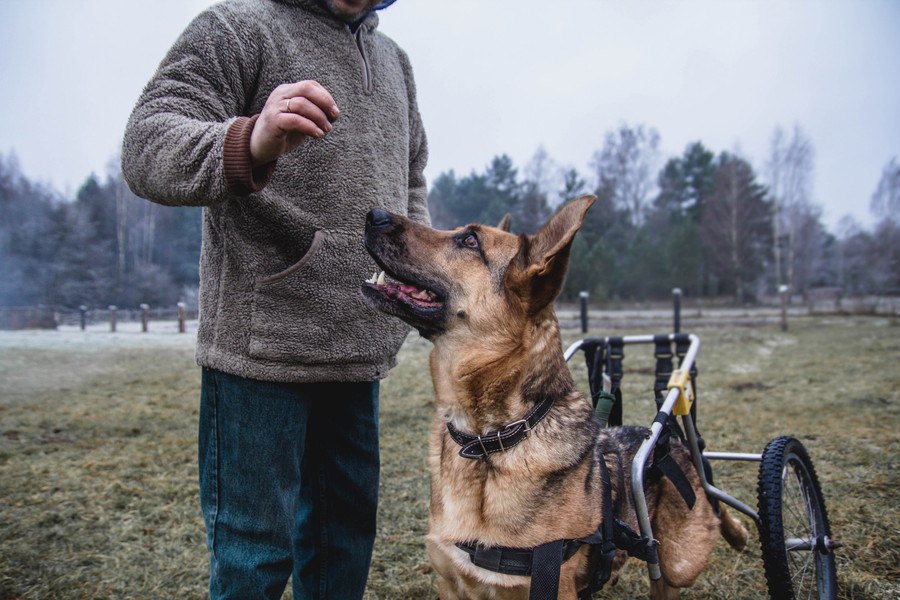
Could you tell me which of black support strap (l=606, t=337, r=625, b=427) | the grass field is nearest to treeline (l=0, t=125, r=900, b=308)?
the grass field

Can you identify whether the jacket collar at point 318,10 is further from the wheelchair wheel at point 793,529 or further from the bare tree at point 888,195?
the bare tree at point 888,195

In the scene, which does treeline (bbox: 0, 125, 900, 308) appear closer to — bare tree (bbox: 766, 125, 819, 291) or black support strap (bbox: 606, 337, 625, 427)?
bare tree (bbox: 766, 125, 819, 291)

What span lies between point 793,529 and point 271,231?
3439 mm

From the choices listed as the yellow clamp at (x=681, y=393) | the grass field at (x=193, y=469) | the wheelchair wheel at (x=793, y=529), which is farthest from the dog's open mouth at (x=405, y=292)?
the grass field at (x=193, y=469)

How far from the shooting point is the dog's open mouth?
2.05m

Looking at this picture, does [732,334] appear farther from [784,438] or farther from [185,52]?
[185,52]

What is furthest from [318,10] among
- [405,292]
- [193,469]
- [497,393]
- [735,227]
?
[735,227]

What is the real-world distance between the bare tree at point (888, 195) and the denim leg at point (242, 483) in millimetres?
58606

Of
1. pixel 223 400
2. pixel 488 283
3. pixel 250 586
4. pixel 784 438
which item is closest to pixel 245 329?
pixel 223 400

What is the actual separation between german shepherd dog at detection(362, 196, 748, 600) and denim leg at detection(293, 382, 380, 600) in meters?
0.29

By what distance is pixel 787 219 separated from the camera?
132 ft

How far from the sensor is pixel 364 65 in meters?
2.08

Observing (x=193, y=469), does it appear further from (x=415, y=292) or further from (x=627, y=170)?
(x=627, y=170)

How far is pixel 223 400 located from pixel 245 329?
0.24 m
